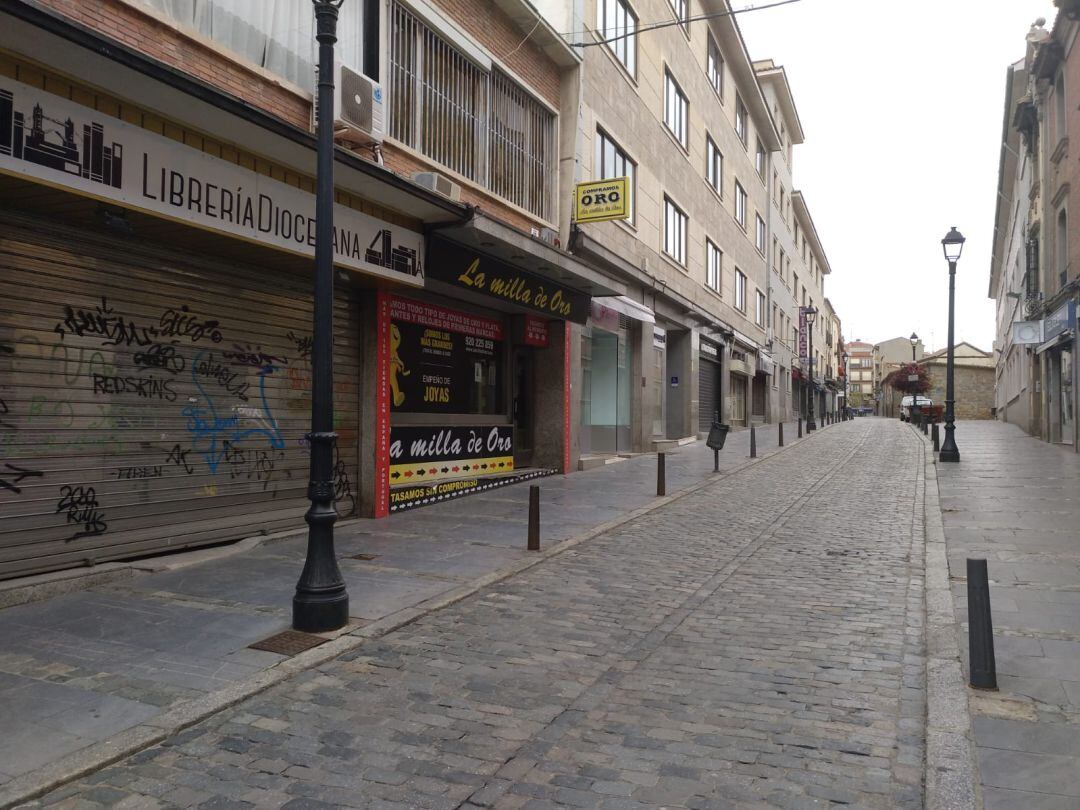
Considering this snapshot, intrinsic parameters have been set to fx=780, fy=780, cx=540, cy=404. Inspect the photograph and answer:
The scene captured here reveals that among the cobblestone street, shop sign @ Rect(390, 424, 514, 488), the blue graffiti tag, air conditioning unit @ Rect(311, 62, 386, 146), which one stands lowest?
the cobblestone street

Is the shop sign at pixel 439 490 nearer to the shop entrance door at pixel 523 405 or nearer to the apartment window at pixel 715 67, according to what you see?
the shop entrance door at pixel 523 405

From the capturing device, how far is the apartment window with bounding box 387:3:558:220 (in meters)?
10.9

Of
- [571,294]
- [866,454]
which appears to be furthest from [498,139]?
[866,454]

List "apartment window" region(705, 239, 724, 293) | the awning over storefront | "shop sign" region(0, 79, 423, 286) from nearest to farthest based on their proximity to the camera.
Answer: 1. "shop sign" region(0, 79, 423, 286)
2. the awning over storefront
3. "apartment window" region(705, 239, 724, 293)

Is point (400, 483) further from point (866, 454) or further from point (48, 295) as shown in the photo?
point (866, 454)

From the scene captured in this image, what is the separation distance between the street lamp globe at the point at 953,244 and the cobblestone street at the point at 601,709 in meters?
13.6

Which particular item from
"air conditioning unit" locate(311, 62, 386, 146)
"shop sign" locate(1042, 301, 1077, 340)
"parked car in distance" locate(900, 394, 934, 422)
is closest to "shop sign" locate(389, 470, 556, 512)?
"air conditioning unit" locate(311, 62, 386, 146)

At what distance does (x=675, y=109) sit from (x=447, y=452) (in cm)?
1513

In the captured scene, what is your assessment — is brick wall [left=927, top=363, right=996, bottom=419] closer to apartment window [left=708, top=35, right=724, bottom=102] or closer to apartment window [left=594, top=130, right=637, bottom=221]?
apartment window [left=708, top=35, right=724, bottom=102]

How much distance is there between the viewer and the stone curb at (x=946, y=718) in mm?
3299

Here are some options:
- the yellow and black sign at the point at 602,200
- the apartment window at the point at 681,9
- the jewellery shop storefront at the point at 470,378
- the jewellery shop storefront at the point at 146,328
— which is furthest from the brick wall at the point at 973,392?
the jewellery shop storefront at the point at 146,328

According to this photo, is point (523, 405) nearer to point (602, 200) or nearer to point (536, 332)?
point (536, 332)

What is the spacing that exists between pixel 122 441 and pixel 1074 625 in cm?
816

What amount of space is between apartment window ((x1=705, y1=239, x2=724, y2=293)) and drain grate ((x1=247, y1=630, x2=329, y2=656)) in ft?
76.5
